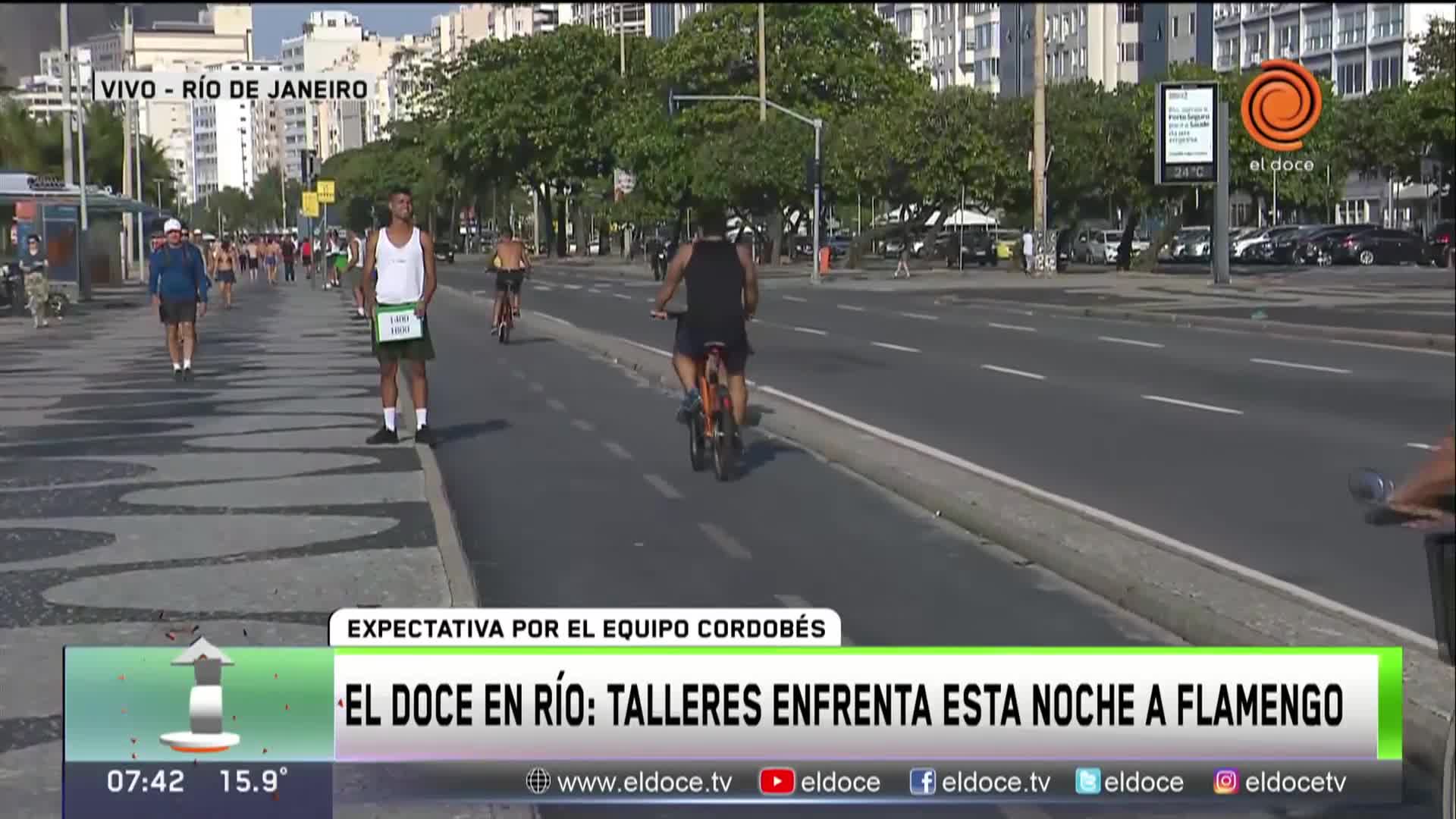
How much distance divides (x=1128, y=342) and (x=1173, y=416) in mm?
12087

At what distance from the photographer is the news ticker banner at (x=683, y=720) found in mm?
3742

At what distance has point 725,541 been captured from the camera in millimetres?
11211

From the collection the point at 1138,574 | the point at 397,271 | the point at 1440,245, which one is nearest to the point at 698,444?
the point at 397,271

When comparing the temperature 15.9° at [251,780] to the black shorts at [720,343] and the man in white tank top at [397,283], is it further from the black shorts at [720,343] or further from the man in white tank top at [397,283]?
the man in white tank top at [397,283]

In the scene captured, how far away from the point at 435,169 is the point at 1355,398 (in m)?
110

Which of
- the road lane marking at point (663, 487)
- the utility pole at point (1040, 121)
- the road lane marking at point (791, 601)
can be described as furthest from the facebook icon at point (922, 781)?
the utility pole at point (1040, 121)

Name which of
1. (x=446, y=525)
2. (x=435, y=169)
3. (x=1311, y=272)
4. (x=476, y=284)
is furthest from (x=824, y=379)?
(x=435, y=169)

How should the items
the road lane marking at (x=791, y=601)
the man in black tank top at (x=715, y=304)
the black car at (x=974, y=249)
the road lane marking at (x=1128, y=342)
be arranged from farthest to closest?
the black car at (x=974, y=249)
the road lane marking at (x=1128, y=342)
the man in black tank top at (x=715, y=304)
the road lane marking at (x=791, y=601)

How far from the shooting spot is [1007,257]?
88.2 meters

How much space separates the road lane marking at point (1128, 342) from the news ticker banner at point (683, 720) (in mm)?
25371

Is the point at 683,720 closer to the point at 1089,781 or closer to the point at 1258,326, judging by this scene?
the point at 1089,781

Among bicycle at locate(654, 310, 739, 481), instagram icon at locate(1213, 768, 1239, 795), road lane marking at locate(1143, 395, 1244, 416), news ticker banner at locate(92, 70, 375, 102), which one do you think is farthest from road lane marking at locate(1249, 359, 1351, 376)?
news ticker banner at locate(92, 70, 375, 102)

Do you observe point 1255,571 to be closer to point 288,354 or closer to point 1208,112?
point 288,354

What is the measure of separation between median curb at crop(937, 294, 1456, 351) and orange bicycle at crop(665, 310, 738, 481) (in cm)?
1608
